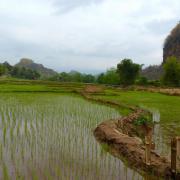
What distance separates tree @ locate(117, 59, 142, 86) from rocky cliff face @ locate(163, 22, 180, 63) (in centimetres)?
3860

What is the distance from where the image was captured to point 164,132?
33.8ft

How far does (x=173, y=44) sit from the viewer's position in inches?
3260

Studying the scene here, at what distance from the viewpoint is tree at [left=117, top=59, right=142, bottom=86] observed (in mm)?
46638

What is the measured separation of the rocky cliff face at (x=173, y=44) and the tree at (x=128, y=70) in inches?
1520

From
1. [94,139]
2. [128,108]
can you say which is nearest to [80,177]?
[94,139]

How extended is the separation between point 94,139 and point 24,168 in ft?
11.0

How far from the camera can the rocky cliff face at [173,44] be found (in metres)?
80.8

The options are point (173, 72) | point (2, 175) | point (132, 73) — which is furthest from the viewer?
point (132, 73)

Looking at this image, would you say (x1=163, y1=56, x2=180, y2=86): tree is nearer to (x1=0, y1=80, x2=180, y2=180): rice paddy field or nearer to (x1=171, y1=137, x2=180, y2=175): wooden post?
(x1=0, y1=80, x2=180, y2=180): rice paddy field

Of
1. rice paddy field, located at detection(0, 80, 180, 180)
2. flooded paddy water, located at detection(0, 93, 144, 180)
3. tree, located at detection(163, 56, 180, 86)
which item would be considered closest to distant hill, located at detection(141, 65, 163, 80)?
tree, located at detection(163, 56, 180, 86)

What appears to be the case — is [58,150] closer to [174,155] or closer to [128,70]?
[174,155]

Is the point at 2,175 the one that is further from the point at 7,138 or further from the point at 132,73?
the point at 132,73

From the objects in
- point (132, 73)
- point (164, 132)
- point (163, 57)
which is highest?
point (163, 57)

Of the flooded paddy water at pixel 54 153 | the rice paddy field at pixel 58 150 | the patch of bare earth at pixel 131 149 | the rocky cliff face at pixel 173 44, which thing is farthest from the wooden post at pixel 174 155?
the rocky cliff face at pixel 173 44
